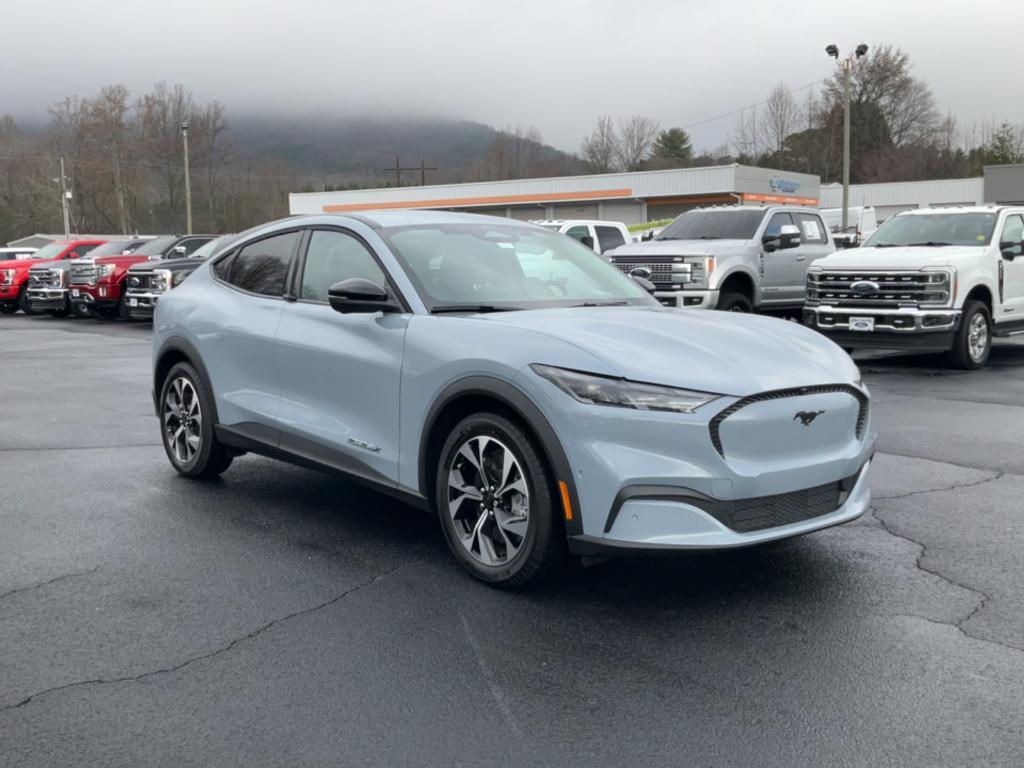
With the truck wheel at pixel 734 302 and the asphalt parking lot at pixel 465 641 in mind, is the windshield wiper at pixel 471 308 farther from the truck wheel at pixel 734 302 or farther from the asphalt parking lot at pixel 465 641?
the truck wheel at pixel 734 302

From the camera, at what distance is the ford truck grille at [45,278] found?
82.5 ft

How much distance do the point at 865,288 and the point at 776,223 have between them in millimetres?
3314

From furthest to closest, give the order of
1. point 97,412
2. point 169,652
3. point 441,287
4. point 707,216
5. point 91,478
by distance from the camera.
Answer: point 707,216
point 97,412
point 91,478
point 441,287
point 169,652

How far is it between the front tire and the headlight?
35cm

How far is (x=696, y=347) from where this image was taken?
437 centimetres

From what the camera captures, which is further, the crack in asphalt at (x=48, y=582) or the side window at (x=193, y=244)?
the side window at (x=193, y=244)

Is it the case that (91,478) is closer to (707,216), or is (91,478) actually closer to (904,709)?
→ (904,709)

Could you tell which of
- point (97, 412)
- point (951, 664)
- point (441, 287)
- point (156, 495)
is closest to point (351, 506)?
point (156, 495)

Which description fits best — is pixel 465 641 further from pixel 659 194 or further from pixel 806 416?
pixel 659 194

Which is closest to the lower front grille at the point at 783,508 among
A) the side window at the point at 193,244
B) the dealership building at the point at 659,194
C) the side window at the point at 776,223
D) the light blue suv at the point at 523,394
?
the light blue suv at the point at 523,394

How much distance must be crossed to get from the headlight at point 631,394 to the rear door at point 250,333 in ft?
7.24

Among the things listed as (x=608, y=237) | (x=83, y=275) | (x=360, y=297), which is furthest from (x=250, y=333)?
(x=83, y=275)

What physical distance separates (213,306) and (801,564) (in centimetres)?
377

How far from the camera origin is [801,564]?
16.2 ft
